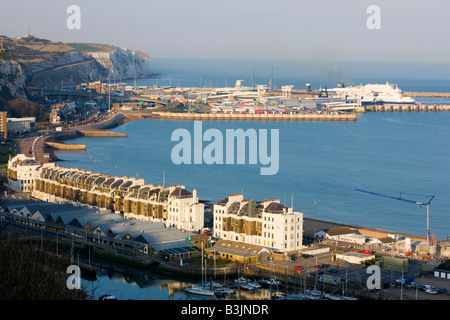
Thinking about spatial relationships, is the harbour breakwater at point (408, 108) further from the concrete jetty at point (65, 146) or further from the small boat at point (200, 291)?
the small boat at point (200, 291)

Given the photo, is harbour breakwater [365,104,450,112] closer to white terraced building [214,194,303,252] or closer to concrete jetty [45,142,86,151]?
concrete jetty [45,142,86,151]

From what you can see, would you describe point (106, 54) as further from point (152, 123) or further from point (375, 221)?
point (375, 221)

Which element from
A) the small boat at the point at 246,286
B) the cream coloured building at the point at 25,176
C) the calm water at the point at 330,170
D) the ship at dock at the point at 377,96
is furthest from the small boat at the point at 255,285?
the ship at dock at the point at 377,96

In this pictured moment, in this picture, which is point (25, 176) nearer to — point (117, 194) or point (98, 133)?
point (117, 194)

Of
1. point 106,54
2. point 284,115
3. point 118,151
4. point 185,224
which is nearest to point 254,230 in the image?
point 185,224

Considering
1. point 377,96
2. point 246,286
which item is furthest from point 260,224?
point 377,96
